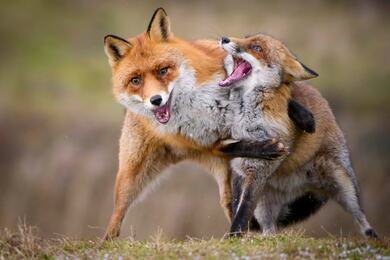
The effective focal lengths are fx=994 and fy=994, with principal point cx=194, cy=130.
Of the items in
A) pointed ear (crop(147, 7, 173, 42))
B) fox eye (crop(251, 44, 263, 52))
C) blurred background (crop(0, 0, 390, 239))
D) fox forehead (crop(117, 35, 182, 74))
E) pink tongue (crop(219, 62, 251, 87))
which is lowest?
blurred background (crop(0, 0, 390, 239))

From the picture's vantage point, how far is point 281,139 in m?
11.6

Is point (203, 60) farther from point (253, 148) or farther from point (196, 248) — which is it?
point (196, 248)

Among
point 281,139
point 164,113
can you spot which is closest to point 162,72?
point 164,113

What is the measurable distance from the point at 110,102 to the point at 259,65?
449 inches

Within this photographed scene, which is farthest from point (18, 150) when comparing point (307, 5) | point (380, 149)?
point (307, 5)

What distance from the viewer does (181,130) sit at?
11562 millimetres

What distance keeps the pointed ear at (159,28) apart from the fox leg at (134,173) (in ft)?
4.37

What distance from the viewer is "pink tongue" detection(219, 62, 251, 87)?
11531mm

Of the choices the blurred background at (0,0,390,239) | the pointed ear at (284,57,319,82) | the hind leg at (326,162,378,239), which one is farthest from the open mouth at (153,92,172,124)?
the blurred background at (0,0,390,239)

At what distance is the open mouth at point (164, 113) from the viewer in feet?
37.2

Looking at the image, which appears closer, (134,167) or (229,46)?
(229,46)

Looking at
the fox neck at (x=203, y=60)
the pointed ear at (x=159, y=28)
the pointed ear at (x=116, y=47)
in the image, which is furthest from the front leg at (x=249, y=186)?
the pointed ear at (x=116, y=47)

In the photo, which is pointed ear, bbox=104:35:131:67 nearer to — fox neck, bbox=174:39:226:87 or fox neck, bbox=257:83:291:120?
fox neck, bbox=174:39:226:87

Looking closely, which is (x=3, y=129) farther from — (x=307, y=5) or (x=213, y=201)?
(x=307, y=5)
